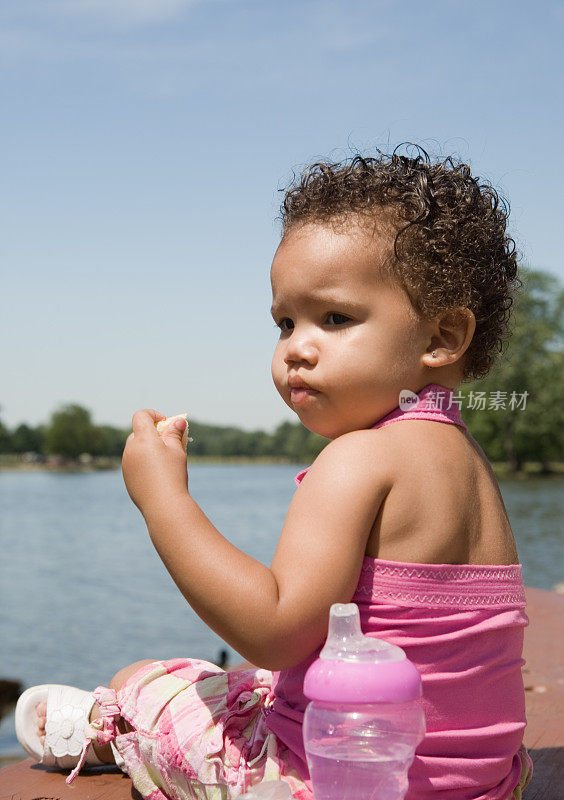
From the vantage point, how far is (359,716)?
49.9 inches

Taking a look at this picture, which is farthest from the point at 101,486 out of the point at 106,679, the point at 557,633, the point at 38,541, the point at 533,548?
the point at 557,633

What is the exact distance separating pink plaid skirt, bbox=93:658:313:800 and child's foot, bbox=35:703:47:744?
20 cm

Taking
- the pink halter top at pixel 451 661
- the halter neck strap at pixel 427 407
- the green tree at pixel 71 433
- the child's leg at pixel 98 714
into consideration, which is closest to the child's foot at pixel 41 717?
the child's leg at pixel 98 714

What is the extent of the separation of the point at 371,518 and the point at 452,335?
453 mm

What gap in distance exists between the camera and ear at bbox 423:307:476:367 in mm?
1672

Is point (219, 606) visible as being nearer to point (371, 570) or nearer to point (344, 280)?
point (371, 570)

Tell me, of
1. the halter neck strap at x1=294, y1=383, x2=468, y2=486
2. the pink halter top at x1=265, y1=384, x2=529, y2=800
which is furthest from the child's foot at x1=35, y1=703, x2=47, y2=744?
the halter neck strap at x1=294, y1=383, x2=468, y2=486

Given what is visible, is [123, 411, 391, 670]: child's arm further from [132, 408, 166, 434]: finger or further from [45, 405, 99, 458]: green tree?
[45, 405, 99, 458]: green tree

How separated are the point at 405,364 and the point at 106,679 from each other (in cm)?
996

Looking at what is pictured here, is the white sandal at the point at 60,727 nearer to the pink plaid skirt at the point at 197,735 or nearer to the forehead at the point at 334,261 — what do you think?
the pink plaid skirt at the point at 197,735

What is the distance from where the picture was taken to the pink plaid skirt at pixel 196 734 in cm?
164

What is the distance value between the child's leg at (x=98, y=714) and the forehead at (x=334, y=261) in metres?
0.95

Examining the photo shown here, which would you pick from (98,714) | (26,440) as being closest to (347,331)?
(98,714)

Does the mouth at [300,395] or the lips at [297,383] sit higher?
the lips at [297,383]
